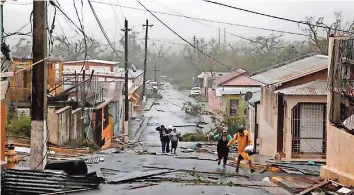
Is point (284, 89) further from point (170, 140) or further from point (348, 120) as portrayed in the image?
point (348, 120)

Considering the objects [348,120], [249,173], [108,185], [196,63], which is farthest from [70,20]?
[196,63]

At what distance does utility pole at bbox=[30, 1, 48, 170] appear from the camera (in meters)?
11.8

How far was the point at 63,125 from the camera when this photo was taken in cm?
2391

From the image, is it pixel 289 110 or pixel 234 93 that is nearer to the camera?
pixel 289 110

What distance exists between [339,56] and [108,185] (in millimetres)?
6905

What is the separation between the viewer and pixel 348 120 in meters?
13.4

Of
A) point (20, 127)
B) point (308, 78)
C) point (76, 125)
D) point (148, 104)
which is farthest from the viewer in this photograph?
point (148, 104)

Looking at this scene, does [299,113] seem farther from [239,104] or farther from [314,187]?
[239,104]

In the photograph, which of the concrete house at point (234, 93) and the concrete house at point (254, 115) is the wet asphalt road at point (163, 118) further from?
the concrete house at point (254, 115)

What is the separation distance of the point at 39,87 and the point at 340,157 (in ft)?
25.1

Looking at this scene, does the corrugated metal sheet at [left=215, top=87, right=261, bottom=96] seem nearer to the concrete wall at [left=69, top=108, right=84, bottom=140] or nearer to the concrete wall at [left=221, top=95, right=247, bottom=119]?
the concrete wall at [left=221, top=95, right=247, bottom=119]

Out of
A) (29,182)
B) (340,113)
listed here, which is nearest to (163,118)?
(340,113)

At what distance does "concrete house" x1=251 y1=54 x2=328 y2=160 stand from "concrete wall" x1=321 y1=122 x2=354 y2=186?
6516mm

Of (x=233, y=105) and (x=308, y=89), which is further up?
(x=308, y=89)
